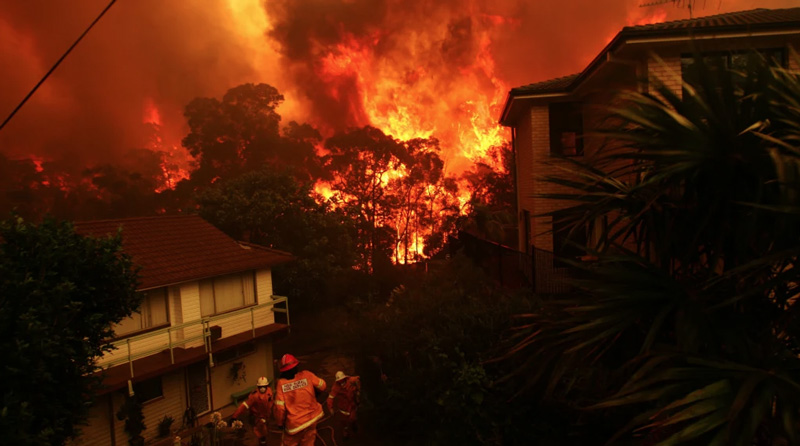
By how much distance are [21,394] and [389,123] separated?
39.7 meters

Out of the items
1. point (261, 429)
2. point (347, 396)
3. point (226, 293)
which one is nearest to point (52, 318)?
point (261, 429)

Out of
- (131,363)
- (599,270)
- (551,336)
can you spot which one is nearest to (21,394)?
(551,336)

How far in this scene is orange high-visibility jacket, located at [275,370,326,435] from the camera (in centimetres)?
707

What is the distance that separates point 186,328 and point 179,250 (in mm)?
2559

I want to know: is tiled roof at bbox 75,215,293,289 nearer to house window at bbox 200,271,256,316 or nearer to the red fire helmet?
house window at bbox 200,271,256,316

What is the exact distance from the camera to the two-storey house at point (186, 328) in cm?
1310

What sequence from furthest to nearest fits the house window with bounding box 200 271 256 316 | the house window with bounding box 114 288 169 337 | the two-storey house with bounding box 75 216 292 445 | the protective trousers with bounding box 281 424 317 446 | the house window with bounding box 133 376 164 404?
the house window with bounding box 200 271 256 316 → the house window with bounding box 133 376 164 404 → the house window with bounding box 114 288 169 337 → the two-storey house with bounding box 75 216 292 445 → the protective trousers with bounding box 281 424 317 446

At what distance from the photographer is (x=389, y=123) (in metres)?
43.3

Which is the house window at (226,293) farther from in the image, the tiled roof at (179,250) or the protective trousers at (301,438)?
the protective trousers at (301,438)

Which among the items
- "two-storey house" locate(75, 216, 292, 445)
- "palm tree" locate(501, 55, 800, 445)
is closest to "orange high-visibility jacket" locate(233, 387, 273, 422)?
"palm tree" locate(501, 55, 800, 445)

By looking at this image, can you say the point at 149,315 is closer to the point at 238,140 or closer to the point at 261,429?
the point at 261,429

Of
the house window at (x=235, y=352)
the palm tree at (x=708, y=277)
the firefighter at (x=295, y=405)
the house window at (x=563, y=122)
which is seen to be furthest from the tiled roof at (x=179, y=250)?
the palm tree at (x=708, y=277)

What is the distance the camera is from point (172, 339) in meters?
14.7

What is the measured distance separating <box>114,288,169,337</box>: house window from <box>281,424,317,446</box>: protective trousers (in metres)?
8.23
